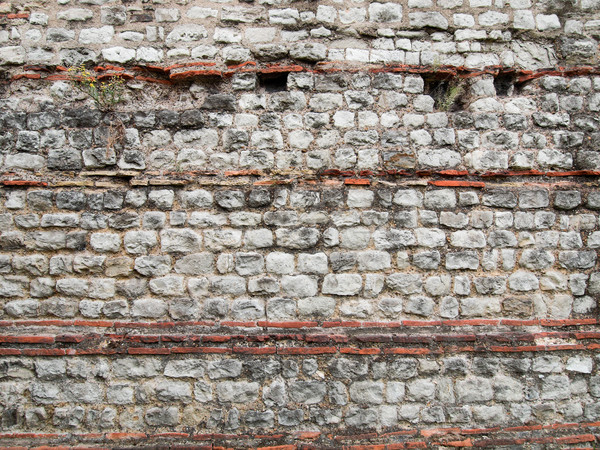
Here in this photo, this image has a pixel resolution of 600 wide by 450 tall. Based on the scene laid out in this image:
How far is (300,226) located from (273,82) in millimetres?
1262

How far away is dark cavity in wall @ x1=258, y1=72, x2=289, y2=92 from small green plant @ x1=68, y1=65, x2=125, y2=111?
1.15m

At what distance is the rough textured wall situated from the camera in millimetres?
3012

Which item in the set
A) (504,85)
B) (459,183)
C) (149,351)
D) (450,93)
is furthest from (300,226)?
(504,85)

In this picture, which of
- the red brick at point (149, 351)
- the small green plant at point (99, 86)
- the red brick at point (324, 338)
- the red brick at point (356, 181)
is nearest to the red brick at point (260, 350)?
the red brick at point (324, 338)

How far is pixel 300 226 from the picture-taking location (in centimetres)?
315

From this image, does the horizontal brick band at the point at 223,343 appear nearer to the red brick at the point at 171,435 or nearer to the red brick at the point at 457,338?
the red brick at the point at 457,338

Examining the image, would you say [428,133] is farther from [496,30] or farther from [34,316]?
[34,316]

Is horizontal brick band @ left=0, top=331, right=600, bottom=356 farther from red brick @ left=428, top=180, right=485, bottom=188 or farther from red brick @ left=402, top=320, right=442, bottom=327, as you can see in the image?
red brick @ left=428, top=180, right=485, bottom=188

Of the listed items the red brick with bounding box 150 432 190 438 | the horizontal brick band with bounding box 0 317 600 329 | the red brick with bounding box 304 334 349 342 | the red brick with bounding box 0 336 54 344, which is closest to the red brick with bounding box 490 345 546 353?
the horizontal brick band with bounding box 0 317 600 329

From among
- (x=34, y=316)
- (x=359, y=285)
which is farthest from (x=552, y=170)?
(x=34, y=316)

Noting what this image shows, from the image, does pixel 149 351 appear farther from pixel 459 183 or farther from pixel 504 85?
pixel 504 85

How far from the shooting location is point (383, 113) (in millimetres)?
3277

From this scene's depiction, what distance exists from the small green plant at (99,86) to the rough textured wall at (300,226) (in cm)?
7

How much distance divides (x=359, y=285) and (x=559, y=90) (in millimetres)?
2386
